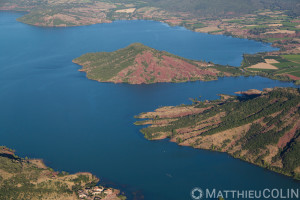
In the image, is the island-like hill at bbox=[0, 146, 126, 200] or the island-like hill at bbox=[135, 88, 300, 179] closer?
the island-like hill at bbox=[0, 146, 126, 200]

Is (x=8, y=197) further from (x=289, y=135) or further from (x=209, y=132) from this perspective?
(x=289, y=135)

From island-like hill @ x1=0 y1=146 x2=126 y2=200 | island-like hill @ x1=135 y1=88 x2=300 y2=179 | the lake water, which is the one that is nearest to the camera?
island-like hill @ x1=0 y1=146 x2=126 y2=200

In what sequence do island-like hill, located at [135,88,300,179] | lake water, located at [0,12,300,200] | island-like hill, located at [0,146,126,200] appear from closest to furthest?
island-like hill, located at [0,146,126,200] → lake water, located at [0,12,300,200] → island-like hill, located at [135,88,300,179]

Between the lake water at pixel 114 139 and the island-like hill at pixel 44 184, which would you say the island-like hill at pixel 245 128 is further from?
the island-like hill at pixel 44 184

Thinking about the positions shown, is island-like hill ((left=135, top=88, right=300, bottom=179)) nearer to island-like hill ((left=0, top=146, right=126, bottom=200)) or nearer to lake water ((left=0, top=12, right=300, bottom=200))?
lake water ((left=0, top=12, right=300, bottom=200))

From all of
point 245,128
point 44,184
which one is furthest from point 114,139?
point 245,128

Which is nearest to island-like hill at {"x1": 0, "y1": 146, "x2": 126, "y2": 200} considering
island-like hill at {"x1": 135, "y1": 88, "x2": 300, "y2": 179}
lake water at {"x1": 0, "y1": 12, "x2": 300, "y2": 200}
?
lake water at {"x1": 0, "y1": 12, "x2": 300, "y2": 200}
